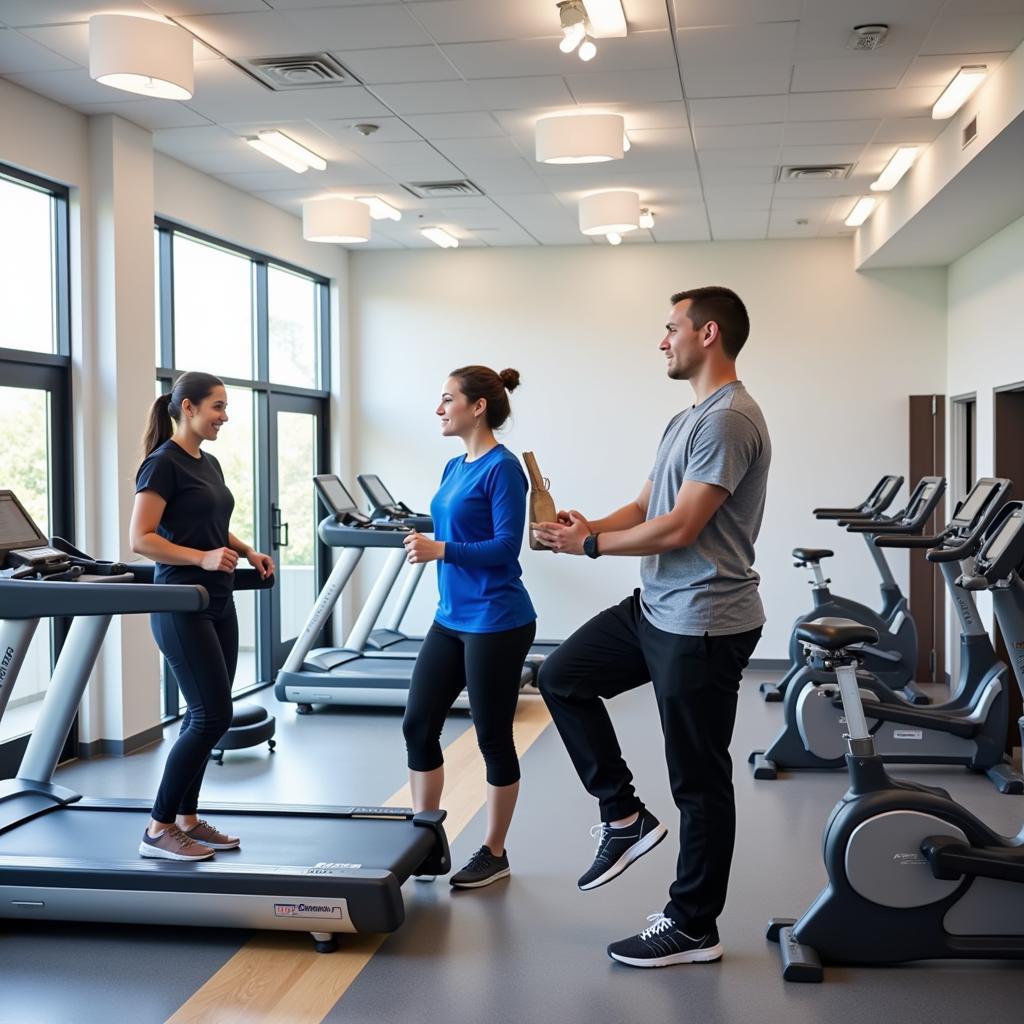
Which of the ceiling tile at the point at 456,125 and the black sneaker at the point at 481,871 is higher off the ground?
the ceiling tile at the point at 456,125

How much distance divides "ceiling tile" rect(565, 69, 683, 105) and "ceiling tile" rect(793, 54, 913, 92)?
539 millimetres

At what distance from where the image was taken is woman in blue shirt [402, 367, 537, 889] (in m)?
3.51

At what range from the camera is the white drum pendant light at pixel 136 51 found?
4148 millimetres

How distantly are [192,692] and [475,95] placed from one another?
3.15 m

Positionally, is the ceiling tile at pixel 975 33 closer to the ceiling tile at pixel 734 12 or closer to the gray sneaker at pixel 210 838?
the ceiling tile at pixel 734 12

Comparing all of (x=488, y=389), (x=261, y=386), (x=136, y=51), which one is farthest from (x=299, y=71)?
(x=261, y=386)

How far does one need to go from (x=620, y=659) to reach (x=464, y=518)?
733mm

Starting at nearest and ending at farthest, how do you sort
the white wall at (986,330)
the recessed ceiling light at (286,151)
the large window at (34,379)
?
1. the large window at (34,379)
2. the recessed ceiling light at (286,151)
3. the white wall at (986,330)

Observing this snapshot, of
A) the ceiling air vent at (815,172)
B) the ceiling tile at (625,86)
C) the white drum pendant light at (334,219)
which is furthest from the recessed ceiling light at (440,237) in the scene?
the ceiling tile at (625,86)

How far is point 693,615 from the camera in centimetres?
292

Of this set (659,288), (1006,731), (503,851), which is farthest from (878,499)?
(503,851)

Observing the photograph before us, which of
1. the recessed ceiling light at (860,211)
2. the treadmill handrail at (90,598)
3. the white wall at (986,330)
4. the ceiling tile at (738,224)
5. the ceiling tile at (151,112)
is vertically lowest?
the treadmill handrail at (90,598)

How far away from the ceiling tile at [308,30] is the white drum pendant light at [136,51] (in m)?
0.18

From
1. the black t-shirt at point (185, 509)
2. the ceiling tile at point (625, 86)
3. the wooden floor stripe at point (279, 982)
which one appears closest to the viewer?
the wooden floor stripe at point (279, 982)
